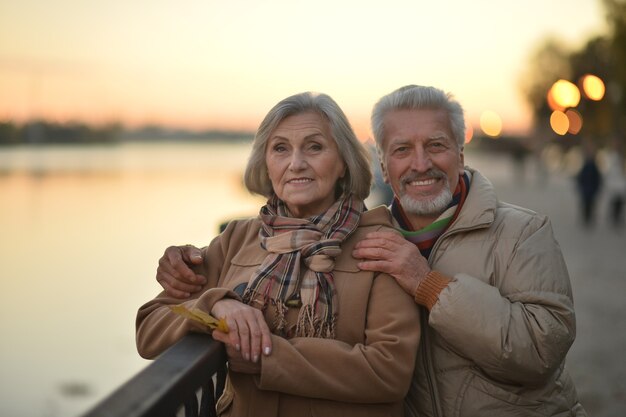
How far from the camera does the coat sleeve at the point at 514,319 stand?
2.46m

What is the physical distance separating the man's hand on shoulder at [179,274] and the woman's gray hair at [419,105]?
101cm

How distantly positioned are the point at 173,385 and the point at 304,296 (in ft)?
2.85

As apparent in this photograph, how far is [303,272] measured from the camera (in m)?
2.65

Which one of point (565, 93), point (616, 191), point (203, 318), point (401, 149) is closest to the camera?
point (203, 318)

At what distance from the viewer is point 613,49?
3050 centimetres

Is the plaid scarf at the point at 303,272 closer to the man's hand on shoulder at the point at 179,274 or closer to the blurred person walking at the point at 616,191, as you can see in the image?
the man's hand on shoulder at the point at 179,274

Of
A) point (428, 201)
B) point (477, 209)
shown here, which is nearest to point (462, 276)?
point (477, 209)

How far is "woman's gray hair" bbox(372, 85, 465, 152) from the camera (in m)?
3.00

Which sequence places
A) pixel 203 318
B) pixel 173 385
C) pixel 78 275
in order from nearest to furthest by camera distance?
1. pixel 173 385
2. pixel 203 318
3. pixel 78 275

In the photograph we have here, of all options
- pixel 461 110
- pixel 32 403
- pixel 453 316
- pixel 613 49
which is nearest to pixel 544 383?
pixel 453 316

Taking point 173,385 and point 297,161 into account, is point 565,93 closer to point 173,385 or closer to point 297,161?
point 297,161

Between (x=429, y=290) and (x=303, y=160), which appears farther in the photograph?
(x=303, y=160)

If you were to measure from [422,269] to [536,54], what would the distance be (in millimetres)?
69703

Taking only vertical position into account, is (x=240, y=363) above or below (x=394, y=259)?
below
